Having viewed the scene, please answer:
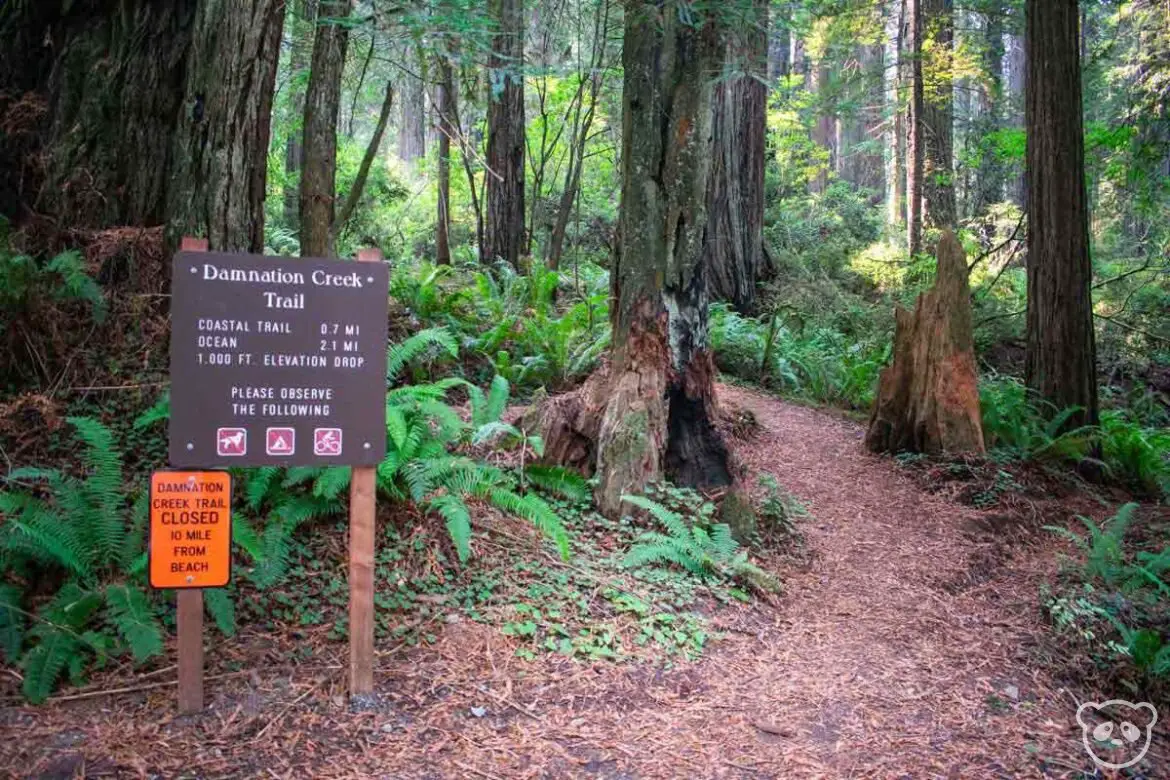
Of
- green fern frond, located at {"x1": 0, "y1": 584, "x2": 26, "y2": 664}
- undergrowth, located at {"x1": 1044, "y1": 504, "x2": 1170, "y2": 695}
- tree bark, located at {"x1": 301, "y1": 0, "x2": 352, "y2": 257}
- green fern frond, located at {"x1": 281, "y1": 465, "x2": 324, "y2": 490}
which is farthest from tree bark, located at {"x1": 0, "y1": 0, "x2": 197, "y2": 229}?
undergrowth, located at {"x1": 1044, "y1": 504, "x2": 1170, "y2": 695}

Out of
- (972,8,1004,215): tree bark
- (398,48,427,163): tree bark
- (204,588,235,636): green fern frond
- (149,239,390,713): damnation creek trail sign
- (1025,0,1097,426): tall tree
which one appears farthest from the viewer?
(398,48,427,163): tree bark

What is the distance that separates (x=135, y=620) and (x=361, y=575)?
0.91 meters

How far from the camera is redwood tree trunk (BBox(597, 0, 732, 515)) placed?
18.9 ft

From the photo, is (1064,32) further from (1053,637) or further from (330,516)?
(330,516)

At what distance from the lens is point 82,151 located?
5.62m

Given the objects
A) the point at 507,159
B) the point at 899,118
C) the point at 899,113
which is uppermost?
the point at 899,118

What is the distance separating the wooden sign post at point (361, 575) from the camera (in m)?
3.47

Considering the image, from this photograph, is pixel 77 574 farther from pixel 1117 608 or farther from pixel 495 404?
pixel 1117 608

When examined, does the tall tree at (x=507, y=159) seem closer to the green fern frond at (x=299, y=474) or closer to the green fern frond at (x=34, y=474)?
the green fern frond at (x=299, y=474)

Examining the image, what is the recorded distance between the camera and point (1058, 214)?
8.55 m

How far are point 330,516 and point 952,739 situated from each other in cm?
331

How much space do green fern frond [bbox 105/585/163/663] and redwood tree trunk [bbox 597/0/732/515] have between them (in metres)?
3.02

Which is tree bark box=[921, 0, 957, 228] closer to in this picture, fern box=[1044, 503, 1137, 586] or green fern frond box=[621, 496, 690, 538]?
fern box=[1044, 503, 1137, 586]

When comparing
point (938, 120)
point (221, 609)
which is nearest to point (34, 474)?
point (221, 609)
